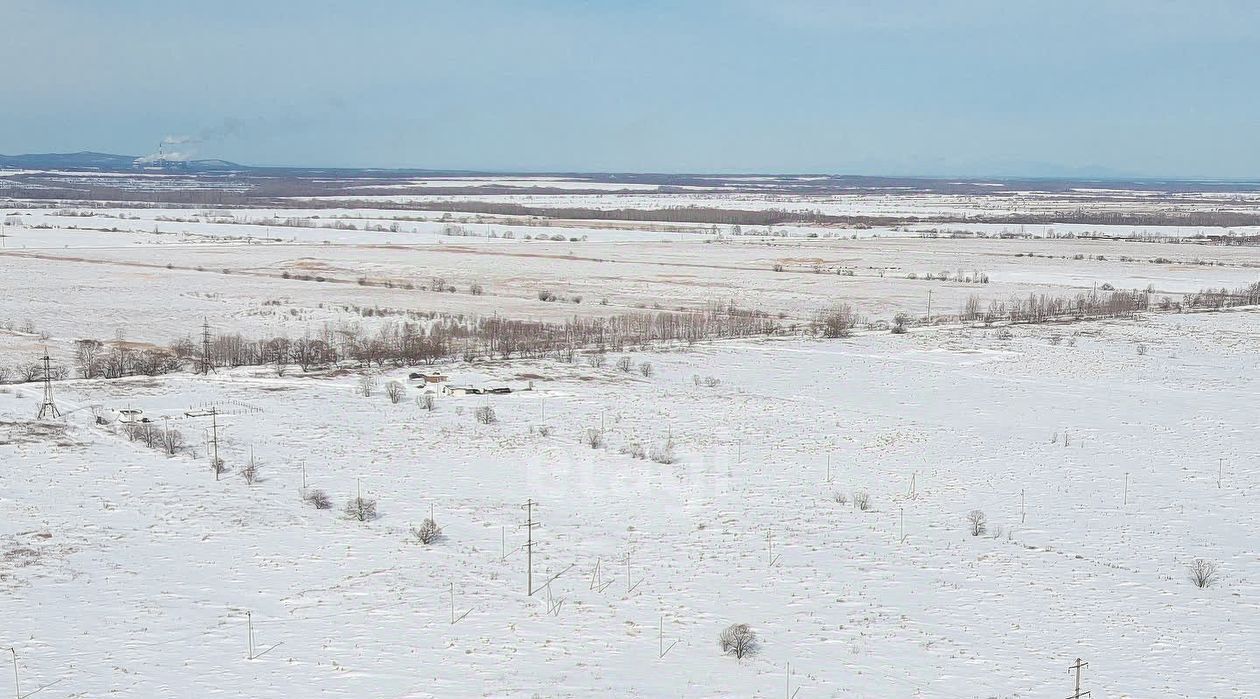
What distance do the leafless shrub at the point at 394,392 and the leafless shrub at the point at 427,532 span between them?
941 centimetres

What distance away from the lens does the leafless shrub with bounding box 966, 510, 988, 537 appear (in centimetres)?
1622

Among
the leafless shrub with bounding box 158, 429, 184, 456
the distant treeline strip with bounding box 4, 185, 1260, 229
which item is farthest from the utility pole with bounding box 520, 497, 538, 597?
the distant treeline strip with bounding box 4, 185, 1260, 229

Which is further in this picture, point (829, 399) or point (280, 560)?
point (829, 399)

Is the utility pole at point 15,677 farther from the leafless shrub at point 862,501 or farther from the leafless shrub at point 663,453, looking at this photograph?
the leafless shrub at point 862,501

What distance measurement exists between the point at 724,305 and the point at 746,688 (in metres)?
34.8

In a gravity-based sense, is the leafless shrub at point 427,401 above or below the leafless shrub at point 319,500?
above

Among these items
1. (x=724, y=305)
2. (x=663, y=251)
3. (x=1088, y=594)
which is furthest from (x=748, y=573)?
(x=663, y=251)

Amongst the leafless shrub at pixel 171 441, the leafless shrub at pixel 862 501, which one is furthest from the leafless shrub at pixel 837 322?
the leafless shrub at pixel 171 441

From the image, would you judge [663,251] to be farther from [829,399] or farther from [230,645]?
[230,645]

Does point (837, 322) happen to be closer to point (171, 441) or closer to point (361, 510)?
point (171, 441)

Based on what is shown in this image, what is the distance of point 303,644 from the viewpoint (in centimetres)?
1201

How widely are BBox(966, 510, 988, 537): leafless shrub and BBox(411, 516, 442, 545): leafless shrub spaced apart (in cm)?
764

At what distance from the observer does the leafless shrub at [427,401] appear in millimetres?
24325

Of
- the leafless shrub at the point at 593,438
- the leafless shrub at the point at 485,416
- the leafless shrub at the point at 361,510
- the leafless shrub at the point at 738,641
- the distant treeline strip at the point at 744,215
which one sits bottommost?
the leafless shrub at the point at 738,641
